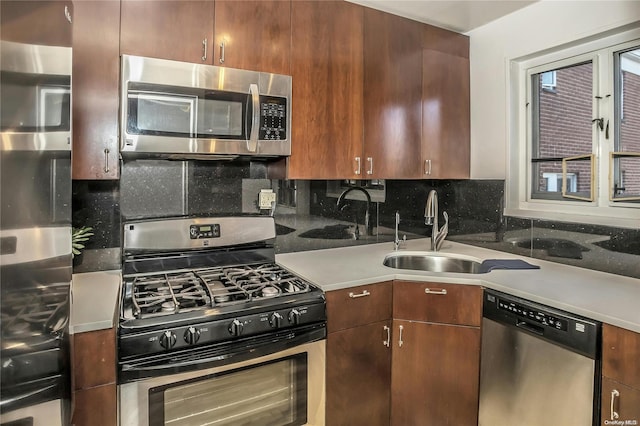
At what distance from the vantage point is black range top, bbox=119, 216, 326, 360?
1420 millimetres

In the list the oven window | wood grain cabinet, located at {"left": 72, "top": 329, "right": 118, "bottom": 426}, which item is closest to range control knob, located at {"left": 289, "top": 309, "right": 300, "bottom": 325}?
the oven window

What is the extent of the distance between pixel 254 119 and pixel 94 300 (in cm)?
99

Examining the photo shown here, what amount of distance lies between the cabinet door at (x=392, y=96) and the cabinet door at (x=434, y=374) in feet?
2.97

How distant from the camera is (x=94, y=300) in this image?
148 centimetres

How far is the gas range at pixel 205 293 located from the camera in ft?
4.62

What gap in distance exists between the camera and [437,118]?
2494mm

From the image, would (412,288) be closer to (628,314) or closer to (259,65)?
(628,314)

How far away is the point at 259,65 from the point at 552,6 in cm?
161

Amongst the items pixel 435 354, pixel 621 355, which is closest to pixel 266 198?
pixel 435 354

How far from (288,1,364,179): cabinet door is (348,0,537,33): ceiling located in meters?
0.20

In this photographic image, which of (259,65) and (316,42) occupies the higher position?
(316,42)

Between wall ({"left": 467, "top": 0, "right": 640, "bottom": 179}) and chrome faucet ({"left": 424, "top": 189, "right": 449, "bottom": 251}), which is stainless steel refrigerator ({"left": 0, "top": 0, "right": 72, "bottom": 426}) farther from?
wall ({"left": 467, "top": 0, "right": 640, "bottom": 179})

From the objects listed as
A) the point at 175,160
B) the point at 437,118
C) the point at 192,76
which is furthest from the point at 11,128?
the point at 437,118

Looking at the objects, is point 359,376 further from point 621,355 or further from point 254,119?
point 254,119
